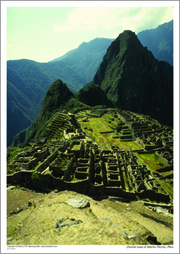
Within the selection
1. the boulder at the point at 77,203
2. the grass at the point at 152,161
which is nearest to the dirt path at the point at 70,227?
the boulder at the point at 77,203

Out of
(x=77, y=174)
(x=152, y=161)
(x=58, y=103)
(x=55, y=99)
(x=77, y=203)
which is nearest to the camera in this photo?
(x=77, y=203)

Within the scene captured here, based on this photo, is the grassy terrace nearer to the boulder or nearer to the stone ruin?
the stone ruin

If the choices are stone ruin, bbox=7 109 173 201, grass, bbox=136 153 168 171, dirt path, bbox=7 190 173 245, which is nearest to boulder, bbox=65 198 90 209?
dirt path, bbox=7 190 173 245

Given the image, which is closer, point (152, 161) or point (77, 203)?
point (77, 203)

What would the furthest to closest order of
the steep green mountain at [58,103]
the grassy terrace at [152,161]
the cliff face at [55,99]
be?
the cliff face at [55,99], the steep green mountain at [58,103], the grassy terrace at [152,161]

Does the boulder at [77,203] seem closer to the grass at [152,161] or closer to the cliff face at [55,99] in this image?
the grass at [152,161]

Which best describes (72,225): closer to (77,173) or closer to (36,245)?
(36,245)

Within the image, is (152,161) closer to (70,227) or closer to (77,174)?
(77,174)

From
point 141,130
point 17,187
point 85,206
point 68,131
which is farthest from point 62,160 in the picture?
point 141,130

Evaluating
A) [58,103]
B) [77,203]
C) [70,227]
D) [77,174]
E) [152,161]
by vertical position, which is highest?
[58,103]

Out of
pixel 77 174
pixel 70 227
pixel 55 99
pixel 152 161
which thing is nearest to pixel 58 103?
pixel 55 99

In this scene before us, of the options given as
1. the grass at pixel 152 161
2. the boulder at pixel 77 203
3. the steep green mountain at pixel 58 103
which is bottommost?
the grass at pixel 152 161
